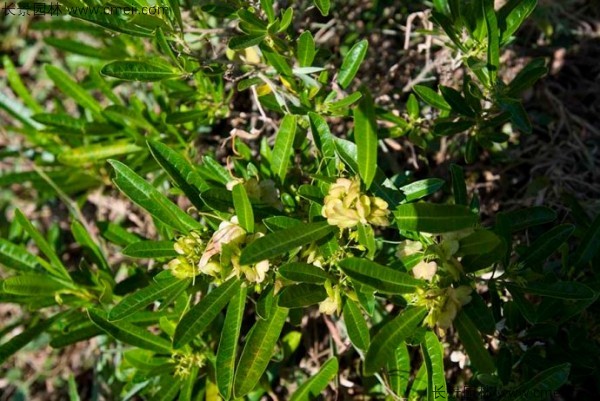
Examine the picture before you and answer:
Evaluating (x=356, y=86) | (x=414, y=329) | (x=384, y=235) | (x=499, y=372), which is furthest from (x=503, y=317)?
(x=356, y=86)

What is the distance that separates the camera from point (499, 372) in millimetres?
1460

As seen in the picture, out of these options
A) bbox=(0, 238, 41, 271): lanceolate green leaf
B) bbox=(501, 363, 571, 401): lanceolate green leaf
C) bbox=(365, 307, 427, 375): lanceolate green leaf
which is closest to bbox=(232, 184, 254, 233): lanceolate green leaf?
bbox=(365, 307, 427, 375): lanceolate green leaf

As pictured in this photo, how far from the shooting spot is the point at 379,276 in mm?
1177

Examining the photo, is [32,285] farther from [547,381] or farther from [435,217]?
[547,381]

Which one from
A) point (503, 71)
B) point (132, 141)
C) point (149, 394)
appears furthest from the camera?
point (503, 71)

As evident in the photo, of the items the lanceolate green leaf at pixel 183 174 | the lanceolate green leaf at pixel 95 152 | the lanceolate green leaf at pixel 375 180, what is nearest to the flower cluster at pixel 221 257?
the lanceolate green leaf at pixel 183 174

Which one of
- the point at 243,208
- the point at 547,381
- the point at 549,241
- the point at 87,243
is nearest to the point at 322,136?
the point at 243,208

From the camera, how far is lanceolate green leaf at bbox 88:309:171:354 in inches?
60.5

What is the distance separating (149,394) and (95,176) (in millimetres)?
874

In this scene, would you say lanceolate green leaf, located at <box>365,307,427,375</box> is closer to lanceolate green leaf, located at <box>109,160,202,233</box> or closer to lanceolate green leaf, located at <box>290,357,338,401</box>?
lanceolate green leaf, located at <box>290,357,338,401</box>

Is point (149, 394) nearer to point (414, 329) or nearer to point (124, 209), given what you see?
point (124, 209)

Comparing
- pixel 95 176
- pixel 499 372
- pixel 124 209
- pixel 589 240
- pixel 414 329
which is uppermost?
pixel 95 176

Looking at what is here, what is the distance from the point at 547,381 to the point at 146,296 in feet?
2.94

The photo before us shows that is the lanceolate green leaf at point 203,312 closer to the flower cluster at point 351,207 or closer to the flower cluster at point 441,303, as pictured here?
the flower cluster at point 351,207
